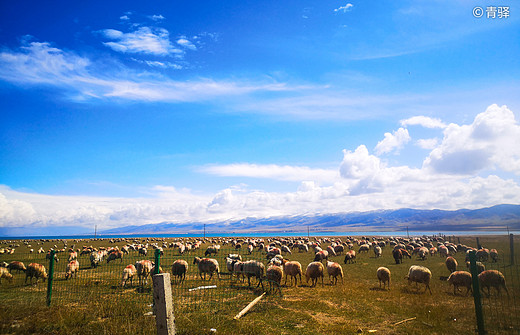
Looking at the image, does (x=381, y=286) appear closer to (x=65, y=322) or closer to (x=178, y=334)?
(x=178, y=334)

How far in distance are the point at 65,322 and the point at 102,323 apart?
1.05 metres

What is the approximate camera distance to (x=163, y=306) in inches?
208

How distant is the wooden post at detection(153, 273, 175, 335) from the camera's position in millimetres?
5203

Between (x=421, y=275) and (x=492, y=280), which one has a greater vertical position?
(x=492, y=280)

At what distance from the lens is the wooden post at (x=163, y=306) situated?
5.20 m

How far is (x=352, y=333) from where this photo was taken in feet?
30.6

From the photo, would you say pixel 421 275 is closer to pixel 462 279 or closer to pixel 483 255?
pixel 462 279

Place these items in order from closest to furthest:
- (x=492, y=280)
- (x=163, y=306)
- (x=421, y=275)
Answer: (x=163, y=306)
(x=492, y=280)
(x=421, y=275)

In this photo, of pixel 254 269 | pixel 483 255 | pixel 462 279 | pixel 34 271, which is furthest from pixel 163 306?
pixel 483 255

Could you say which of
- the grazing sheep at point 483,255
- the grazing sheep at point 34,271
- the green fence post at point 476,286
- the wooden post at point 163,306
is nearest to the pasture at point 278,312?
the grazing sheep at point 34,271

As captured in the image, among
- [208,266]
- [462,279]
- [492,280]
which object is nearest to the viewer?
[492,280]

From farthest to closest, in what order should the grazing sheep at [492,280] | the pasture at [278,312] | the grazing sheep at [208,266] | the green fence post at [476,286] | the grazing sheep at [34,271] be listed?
the grazing sheep at [208,266] < the grazing sheep at [34,271] < the grazing sheep at [492,280] < the pasture at [278,312] < the green fence post at [476,286]

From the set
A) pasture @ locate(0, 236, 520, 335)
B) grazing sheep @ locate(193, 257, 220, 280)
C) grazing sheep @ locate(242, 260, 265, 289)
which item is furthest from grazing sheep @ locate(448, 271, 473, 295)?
grazing sheep @ locate(193, 257, 220, 280)

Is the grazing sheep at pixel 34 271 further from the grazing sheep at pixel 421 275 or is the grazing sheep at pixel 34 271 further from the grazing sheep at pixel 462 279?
the grazing sheep at pixel 462 279
